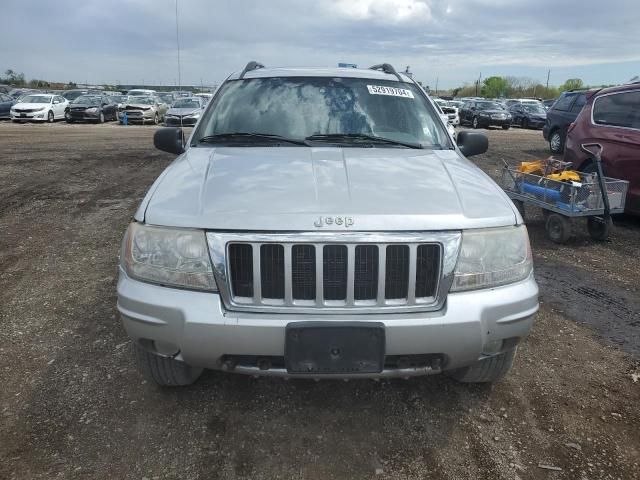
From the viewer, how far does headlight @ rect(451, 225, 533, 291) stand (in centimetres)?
240

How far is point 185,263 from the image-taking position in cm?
238

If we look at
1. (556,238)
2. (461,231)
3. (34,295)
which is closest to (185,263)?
(461,231)

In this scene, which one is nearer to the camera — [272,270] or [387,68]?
[272,270]

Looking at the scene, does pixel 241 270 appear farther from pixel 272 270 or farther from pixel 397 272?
pixel 397 272

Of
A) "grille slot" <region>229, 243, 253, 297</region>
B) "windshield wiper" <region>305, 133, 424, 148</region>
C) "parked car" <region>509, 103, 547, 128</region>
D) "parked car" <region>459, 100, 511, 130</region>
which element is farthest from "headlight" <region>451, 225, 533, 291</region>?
"parked car" <region>509, 103, 547, 128</region>

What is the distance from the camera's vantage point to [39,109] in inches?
953

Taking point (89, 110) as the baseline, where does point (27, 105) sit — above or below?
above

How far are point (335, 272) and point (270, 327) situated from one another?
1.24 feet

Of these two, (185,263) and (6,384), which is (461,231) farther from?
(6,384)

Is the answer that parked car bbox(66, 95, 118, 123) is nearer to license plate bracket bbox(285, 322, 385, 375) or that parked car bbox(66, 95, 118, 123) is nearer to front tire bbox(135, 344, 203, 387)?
front tire bbox(135, 344, 203, 387)

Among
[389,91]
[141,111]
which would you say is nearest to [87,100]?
[141,111]

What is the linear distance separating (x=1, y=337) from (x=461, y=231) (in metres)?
3.25

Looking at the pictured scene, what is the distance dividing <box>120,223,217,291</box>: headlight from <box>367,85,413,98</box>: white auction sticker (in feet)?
6.81

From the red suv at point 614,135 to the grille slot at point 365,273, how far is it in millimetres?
5573
